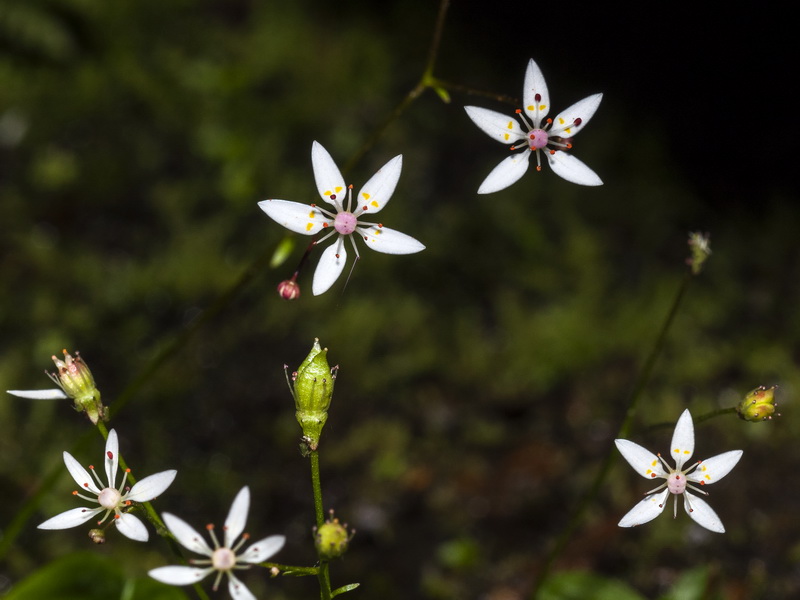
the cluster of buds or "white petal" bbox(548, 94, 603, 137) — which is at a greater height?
"white petal" bbox(548, 94, 603, 137)

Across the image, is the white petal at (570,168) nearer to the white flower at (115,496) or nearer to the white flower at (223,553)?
the white flower at (223,553)

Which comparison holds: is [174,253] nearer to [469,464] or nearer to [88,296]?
[88,296]

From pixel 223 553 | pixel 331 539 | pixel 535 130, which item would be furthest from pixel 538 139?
pixel 223 553

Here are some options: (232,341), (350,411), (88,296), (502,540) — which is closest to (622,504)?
(502,540)

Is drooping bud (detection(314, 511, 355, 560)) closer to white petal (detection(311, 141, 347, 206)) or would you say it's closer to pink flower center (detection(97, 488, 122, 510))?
pink flower center (detection(97, 488, 122, 510))

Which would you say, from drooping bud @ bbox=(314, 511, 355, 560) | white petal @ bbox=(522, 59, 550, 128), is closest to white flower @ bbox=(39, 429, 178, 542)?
drooping bud @ bbox=(314, 511, 355, 560)

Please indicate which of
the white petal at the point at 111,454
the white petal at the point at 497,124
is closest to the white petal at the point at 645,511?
the white petal at the point at 497,124
